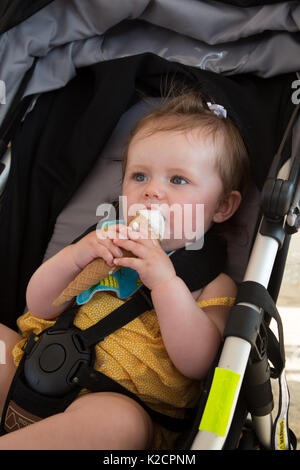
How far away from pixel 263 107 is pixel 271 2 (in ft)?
0.83

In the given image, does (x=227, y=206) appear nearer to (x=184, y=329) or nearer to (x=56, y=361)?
(x=184, y=329)

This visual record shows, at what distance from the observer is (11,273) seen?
136cm

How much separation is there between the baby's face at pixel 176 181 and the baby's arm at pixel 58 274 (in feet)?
0.41

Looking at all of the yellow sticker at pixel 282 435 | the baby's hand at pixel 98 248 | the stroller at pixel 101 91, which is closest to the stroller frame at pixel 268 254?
the yellow sticker at pixel 282 435

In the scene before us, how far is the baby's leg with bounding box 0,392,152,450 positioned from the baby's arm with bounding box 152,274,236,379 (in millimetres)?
132

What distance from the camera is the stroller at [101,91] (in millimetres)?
1293

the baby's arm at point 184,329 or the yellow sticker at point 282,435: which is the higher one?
the baby's arm at point 184,329

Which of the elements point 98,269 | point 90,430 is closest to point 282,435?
point 90,430

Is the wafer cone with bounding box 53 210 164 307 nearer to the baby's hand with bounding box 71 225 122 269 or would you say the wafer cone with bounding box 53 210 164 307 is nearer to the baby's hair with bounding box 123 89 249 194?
the baby's hand with bounding box 71 225 122 269

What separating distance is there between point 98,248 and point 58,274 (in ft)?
0.44

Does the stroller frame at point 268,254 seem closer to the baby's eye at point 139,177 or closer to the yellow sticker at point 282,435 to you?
the yellow sticker at point 282,435

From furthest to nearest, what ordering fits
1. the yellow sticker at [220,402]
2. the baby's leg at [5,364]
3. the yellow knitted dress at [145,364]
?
the baby's leg at [5,364], the yellow knitted dress at [145,364], the yellow sticker at [220,402]

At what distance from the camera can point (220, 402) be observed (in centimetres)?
80
